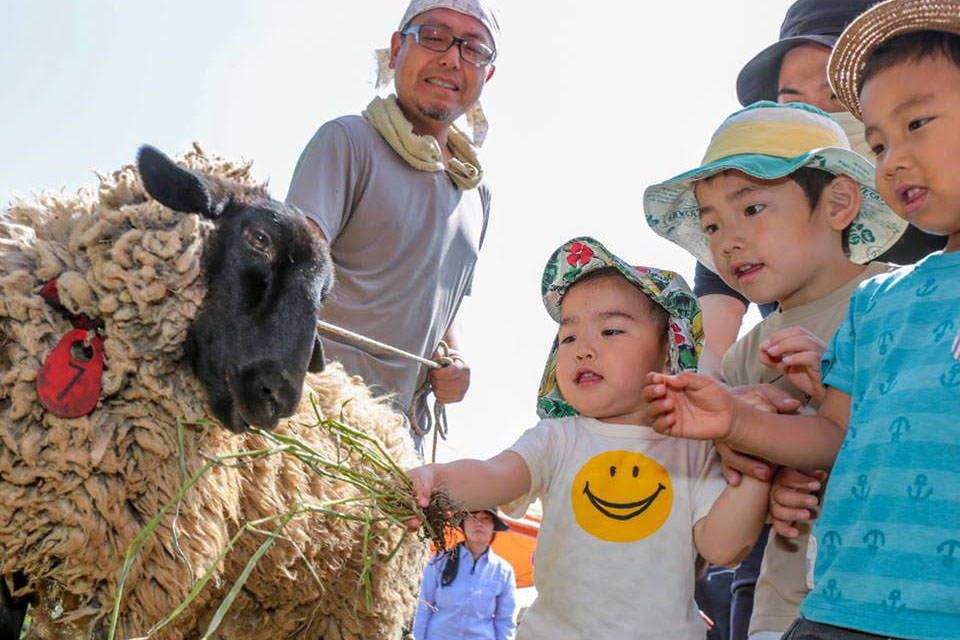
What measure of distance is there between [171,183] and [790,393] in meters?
1.58

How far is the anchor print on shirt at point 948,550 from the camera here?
1.48 metres

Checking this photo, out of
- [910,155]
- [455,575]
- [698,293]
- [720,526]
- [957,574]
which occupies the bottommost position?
[455,575]

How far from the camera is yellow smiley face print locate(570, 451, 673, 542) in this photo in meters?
2.11

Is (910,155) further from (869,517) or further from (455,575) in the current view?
(455,575)

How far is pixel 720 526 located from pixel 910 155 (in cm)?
89

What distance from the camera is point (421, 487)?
1950 millimetres

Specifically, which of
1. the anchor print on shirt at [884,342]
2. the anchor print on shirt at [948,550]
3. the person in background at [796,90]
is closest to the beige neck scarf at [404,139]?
the person in background at [796,90]

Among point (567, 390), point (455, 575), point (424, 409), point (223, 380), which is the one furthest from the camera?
point (455, 575)

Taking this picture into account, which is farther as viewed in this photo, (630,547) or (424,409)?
(424,409)

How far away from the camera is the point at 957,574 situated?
4.80ft

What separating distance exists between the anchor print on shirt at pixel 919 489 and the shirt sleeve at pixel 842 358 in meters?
0.31

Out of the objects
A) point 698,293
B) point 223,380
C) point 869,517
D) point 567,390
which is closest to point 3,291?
point 223,380

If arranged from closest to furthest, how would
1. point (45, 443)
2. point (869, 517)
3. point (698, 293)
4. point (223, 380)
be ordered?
point (869, 517) → point (45, 443) → point (223, 380) → point (698, 293)

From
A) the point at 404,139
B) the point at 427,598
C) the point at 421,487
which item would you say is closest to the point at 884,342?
the point at 421,487
